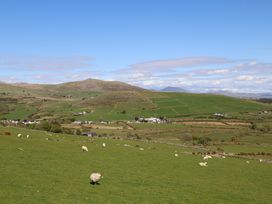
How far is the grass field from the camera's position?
2455 cm

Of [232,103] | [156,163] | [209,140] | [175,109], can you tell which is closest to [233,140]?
[209,140]

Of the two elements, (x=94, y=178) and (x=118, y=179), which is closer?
(x=94, y=178)

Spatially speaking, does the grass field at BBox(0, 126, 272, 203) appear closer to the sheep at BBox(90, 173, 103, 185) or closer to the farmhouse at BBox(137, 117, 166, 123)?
the sheep at BBox(90, 173, 103, 185)

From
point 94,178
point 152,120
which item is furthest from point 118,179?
point 152,120

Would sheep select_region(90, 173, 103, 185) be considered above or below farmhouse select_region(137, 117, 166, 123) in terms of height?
above

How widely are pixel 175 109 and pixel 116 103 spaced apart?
3593 cm

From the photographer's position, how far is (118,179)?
31141mm

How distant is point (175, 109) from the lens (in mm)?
170625

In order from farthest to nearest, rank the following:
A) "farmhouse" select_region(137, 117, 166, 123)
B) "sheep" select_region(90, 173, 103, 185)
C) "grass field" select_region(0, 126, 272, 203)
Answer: "farmhouse" select_region(137, 117, 166, 123) → "sheep" select_region(90, 173, 103, 185) → "grass field" select_region(0, 126, 272, 203)

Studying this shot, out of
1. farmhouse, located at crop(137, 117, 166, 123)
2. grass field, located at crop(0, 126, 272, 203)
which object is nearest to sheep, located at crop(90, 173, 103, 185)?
grass field, located at crop(0, 126, 272, 203)

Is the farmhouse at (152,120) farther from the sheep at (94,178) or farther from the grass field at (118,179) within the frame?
the sheep at (94,178)

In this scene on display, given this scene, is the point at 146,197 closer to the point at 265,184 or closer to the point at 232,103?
the point at 265,184

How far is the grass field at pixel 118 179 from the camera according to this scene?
24547 millimetres

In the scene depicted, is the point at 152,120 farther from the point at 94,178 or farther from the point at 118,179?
the point at 94,178
